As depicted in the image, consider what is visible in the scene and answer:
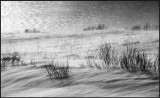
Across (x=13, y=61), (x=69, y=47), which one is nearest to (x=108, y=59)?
(x=13, y=61)

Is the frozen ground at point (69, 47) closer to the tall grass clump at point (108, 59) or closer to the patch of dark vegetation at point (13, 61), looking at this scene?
the patch of dark vegetation at point (13, 61)

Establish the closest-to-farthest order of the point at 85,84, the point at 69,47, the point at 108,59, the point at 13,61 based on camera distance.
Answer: the point at 85,84, the point at 108,59, the point at 13,61, the point at 69,47

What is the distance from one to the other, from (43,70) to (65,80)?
721mm

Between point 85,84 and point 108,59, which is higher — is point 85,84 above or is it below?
below

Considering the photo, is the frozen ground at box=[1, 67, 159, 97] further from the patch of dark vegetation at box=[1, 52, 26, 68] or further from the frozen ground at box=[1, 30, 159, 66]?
the frozen ground at box=[1, 30, 159, 66]

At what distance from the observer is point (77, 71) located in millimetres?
4066

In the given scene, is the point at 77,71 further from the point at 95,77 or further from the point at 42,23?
the point at 42,23

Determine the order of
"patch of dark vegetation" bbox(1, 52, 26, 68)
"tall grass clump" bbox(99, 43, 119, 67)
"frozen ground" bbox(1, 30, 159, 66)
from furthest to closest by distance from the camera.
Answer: "frozen ground" bbox(1, 30, 159, 66) → "patch of dark vegetation" bbox(1, 52, 26, 68) → "tall grass clump" bbox(99, 43, 119, 67)

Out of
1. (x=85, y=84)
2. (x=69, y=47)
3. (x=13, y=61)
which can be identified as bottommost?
(x=85, y=84)

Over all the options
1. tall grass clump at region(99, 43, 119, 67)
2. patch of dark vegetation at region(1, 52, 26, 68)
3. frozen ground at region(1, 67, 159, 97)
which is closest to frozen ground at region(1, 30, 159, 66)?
patch of dark vegetation at region(1, 52, 26, 68)

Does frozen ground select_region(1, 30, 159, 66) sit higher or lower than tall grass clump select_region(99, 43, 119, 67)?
higher

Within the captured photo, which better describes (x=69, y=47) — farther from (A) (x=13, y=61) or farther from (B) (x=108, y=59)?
(B) (x=108, y=59)

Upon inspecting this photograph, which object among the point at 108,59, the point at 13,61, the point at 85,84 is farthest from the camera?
the point at 13,61

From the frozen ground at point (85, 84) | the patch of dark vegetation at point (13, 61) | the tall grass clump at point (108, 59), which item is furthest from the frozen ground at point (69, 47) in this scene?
the frozen ground at point (85, 84)
